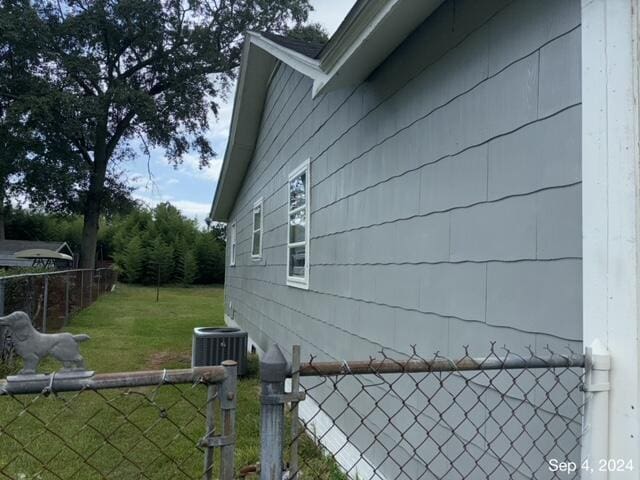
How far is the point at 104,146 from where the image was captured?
67.6ft

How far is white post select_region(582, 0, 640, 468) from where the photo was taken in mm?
1433

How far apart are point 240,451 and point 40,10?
20669mm

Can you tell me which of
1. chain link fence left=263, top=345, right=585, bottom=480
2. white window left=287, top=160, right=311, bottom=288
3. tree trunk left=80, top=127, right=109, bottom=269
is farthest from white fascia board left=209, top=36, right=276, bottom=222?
tree trunk left=80, top=127, right=109, bottom=269

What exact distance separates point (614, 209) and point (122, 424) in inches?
121

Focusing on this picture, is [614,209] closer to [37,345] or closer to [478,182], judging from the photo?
[478,182]

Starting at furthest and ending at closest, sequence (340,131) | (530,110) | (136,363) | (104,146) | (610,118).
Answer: (104,146)
(136,363)
(340,131)
(530,110)
(610,118)

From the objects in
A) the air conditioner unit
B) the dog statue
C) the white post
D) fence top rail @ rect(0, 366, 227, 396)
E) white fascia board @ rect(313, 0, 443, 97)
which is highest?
white fascia board @ rect(313, 0, 443, 97)

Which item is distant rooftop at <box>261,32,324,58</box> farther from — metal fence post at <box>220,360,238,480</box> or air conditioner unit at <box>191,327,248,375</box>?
air conditioner unit at <box>191,327,248,375</box>

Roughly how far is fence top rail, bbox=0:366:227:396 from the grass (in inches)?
2.1

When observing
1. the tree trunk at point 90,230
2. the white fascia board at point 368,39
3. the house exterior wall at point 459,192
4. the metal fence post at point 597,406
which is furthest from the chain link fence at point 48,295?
the metal fence post at point 597,406

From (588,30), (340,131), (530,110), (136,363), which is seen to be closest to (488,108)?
(530,110)

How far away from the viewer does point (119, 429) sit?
12.7 ft

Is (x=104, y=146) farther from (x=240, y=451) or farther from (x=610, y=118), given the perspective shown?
(x=610, y=118)

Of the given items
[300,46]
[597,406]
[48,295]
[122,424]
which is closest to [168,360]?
[48,295]
